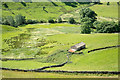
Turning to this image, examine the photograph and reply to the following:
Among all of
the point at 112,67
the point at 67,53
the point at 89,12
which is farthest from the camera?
the point at 89,12

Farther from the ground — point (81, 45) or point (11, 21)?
point (11, 21)

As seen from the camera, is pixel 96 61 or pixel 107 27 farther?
pixel 107 27

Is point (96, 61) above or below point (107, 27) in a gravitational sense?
below

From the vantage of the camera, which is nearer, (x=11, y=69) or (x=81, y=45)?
(x=11, y=69)

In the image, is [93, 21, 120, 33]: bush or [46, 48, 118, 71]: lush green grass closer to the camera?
[46, 48, 118, 71]: lush green grass

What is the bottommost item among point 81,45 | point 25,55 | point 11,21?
point 25,55

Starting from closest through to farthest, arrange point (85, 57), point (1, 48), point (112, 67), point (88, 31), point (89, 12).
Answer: point (112, 67) → point (85, 57) → point (1, 48) → point (88, 31) → point (89, 12)

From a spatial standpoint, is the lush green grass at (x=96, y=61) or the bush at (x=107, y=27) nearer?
the lush green grass at (x=96, y=61)

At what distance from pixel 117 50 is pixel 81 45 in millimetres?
16233

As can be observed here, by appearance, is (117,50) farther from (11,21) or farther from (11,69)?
(11,21)

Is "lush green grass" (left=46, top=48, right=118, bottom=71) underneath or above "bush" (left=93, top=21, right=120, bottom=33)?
underneath

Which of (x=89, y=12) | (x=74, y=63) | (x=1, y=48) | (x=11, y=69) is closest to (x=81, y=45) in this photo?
(x=74, y=63)

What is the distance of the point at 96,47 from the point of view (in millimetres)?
63719

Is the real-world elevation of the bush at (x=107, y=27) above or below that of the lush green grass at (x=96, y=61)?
above
